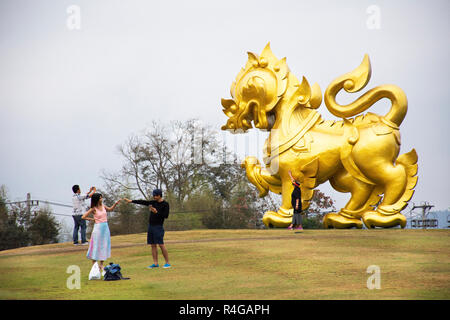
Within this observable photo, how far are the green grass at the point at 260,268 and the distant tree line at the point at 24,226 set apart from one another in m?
6.61

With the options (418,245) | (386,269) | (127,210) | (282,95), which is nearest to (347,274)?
(386,269)

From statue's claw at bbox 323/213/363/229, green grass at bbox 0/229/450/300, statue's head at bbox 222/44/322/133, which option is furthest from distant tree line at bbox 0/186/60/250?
statue's claw at bbox 323/213/363/229

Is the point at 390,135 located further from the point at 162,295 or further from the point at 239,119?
the point at 162,295

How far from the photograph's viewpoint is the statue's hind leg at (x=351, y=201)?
1255cm

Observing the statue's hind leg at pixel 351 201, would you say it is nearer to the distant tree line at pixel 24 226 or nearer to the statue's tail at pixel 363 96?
the statue's tail at pixel 363 96

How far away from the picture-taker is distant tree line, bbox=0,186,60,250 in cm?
1791

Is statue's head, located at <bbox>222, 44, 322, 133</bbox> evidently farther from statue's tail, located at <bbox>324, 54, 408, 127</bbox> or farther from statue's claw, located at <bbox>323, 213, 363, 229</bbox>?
statue's claw, located at <bbox>323, 213, 363, 229</bbox>

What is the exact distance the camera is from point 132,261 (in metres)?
9.16

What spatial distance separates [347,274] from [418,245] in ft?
10.7

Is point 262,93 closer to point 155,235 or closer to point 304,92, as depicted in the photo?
point 304,92

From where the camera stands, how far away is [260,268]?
7887 millimetres

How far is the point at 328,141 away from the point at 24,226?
11721mm

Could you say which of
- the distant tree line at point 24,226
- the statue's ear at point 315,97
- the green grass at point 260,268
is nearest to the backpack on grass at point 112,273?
the green grass at point 260,268

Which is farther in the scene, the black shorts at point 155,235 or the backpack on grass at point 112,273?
the black shorts at point 155,235
